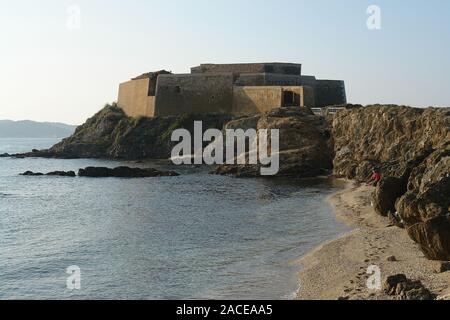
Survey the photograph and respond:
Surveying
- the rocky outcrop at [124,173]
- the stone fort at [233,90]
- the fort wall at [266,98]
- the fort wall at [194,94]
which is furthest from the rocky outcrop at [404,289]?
the fort wall at [194,94]

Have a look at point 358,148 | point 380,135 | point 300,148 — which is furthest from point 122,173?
point 380,135

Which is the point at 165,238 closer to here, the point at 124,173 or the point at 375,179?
the point at 375,179

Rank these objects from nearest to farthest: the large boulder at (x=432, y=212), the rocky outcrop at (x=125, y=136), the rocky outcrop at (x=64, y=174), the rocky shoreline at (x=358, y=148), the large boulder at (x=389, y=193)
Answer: the large boulder at (x=432, y=212)
the rocky shoreline at (x=358, y=148)
the large boulder at (x=389, y=193)
the rocky outcrop at (x=64, y=174)
the rocky outcrop at (x=125, y=136)

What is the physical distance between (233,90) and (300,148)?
17.9 m

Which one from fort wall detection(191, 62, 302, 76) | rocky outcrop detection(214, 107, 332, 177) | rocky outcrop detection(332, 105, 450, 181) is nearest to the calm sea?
rocky outcrop detection(332, 105, 450, 181)

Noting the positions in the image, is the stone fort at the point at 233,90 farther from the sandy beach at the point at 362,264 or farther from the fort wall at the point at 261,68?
the sandy beach at the point at 362,264

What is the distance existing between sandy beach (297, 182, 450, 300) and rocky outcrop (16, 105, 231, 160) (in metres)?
38.3

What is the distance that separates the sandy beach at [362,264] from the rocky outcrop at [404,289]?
168 mm

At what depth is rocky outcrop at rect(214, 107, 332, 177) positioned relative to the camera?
3847 centimetres

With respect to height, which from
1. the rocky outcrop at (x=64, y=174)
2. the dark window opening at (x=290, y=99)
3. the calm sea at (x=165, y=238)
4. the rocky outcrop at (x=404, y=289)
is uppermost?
the dark window opening at (x=290, y=99)

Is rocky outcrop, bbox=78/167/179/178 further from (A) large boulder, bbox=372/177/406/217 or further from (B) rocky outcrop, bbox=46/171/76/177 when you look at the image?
(A) large boulder, bbox=372/177/406/217

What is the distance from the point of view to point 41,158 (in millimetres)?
66750

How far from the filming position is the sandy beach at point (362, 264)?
36.0 ft
